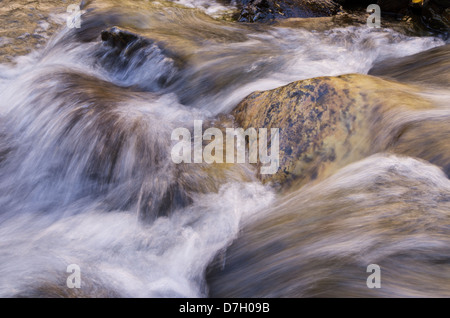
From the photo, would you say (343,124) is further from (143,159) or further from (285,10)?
(285,10)

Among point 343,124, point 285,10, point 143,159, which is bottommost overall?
point 143,159

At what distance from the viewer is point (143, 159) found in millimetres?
3799

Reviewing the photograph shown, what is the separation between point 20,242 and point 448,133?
11.3ft

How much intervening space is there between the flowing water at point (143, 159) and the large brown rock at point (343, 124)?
0.20 meters

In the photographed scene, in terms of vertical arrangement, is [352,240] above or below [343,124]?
below

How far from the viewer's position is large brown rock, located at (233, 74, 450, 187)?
3.43 m

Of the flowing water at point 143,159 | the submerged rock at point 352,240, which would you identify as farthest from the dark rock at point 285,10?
the submerged rock at point 352,240

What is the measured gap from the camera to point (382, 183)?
123 inches

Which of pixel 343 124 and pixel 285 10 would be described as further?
pixel 285 10

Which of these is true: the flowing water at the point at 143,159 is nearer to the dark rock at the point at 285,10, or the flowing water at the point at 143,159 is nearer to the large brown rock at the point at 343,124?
the large brown rock at the point at 343,124

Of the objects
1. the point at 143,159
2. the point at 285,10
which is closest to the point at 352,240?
the point at 143,159

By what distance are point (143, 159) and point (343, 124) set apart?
174cm
